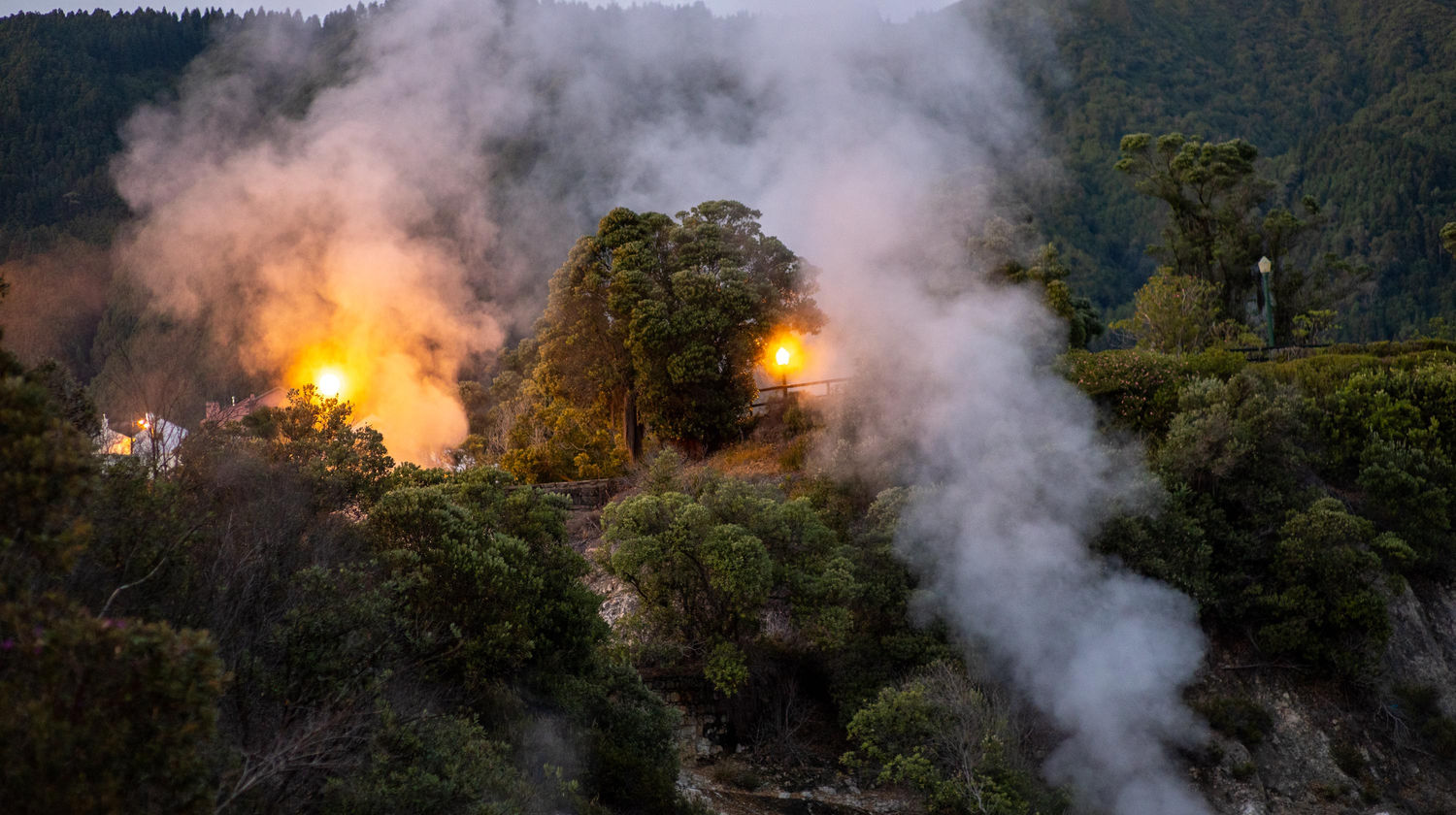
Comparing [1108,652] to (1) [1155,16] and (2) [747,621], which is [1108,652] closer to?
(2) [747,621]

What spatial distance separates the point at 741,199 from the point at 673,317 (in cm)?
1160

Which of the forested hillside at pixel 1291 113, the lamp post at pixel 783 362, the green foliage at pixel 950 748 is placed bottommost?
the green foliage at pixel 950 748

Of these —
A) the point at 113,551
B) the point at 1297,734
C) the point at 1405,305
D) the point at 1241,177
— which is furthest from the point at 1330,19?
the point at 113,551

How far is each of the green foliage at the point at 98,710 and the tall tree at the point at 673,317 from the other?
20984mm

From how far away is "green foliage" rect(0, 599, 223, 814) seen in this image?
5.38 meters

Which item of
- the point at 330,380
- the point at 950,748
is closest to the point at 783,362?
the point at 950,748

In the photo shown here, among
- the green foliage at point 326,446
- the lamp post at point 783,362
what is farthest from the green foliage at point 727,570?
the lamp post at point 783,362

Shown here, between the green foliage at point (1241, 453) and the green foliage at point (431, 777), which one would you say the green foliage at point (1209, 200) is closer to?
the green foliage at point (1241, 453)

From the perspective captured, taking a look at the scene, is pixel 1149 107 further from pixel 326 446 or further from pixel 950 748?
pixel 326 446

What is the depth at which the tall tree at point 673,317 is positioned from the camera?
89.3ft

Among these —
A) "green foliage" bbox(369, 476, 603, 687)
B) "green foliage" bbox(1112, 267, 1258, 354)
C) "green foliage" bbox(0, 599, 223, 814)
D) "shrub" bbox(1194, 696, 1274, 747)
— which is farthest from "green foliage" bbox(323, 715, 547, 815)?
"green foliage" bbox(1112, 267, 1258, 354)

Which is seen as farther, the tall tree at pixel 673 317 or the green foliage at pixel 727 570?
the tall tree at pixel 673 317

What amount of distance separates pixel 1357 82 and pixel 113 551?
83.9 metres

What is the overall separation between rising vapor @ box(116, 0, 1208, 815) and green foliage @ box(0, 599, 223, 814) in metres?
13.5
